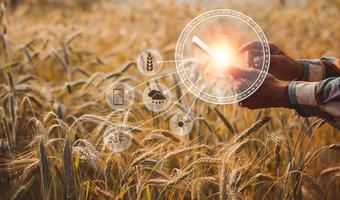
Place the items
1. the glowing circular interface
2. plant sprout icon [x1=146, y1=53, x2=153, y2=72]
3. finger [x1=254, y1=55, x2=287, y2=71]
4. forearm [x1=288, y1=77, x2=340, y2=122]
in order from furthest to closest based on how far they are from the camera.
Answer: plant sprout icon [x1=146, y1=53, x2=153, y2=72] < finger [x1=254, y1=55, x2=287, y2=71] < the glowing circular interface < forearm [x1=288, y1=77, x2=340, y2=122]

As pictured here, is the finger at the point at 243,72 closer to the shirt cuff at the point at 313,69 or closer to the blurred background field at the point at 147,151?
the blurred background field at the point at 147,151

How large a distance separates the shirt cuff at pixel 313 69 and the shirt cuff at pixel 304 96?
0.72 ft

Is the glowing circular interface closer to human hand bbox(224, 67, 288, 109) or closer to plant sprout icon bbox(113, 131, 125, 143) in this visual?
human hand bbox(224, 67, 288, 109)

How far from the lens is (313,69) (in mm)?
1500

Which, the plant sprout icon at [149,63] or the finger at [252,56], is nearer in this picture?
the finger at [252,56]

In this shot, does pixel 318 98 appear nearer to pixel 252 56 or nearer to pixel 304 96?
pixel 304 96

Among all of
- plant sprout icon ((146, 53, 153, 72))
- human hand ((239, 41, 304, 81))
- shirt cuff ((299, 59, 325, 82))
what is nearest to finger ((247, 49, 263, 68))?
human hand ((239, 41, 304, 81))

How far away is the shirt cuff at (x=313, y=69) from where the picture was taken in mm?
1498

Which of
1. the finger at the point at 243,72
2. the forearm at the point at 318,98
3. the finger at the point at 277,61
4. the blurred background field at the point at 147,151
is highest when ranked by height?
the finger at the point at 277,61

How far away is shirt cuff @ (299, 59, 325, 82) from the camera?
150cm

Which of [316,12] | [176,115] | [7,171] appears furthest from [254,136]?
[316,12]

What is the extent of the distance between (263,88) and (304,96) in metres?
0.09

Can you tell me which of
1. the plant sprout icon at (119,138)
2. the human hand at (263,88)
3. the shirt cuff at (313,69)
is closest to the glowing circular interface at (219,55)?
the human hand at (263,88)

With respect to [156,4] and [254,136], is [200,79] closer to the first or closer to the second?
[254,136]
